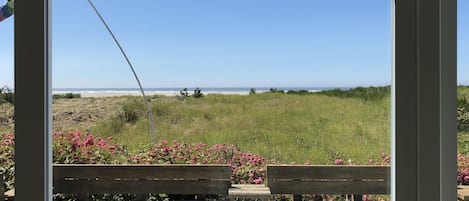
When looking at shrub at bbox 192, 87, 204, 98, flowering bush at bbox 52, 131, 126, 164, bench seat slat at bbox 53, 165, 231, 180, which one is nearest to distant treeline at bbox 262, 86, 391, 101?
shrub at bbox 192, 87, 204, 98

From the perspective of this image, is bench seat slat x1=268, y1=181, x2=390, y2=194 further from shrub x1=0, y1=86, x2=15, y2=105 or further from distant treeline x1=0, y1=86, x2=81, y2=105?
shrub x1=0, y1=86, x2=15, y2=105

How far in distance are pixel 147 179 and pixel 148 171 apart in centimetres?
2

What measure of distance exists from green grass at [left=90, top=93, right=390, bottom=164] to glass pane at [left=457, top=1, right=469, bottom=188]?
226mm

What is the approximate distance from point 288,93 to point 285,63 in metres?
0.09

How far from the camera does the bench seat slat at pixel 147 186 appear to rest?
1.22m

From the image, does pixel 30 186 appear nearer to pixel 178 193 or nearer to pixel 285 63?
pixel 178 193

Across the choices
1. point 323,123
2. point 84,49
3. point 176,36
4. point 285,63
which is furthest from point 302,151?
point 84,49

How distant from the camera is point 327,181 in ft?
4.00

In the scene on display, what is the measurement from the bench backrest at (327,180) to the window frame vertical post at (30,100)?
0.65m

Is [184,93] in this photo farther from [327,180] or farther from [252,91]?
[327,180]

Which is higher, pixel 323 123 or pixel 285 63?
pixel 285 63

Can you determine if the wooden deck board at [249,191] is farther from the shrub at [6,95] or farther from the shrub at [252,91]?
the shrub at [6,95]

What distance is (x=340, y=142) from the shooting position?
1.22 metres

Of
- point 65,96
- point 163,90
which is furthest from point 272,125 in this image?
point 65,96
